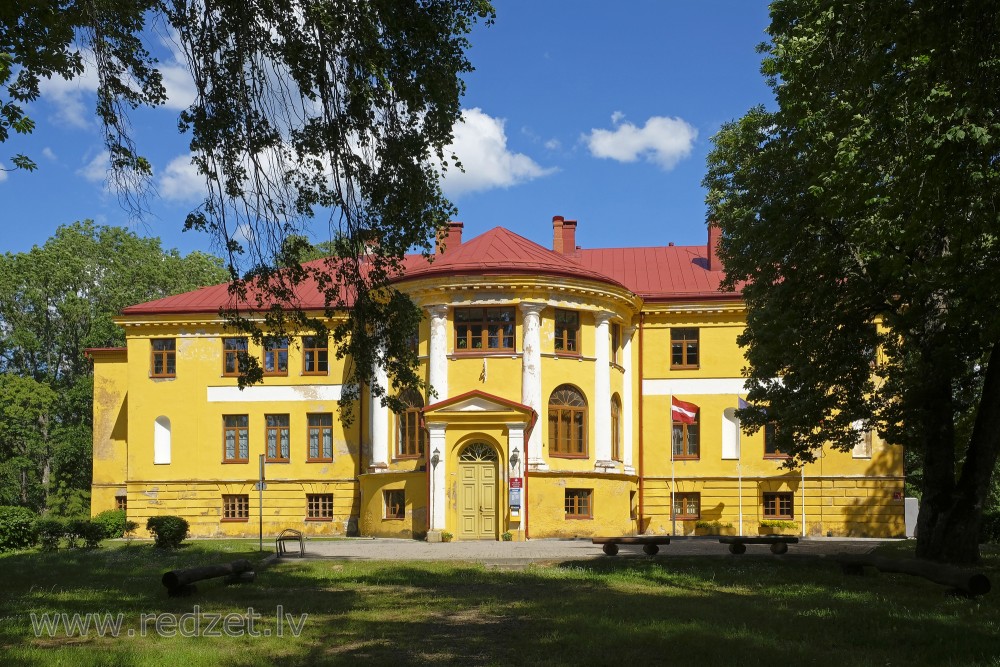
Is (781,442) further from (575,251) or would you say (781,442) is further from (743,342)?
(575,251)

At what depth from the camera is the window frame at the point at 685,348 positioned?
3810 cm

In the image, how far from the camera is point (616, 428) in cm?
3641

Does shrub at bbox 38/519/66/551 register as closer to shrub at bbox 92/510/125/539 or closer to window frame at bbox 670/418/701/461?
shrub at bbox 92/510/125/539

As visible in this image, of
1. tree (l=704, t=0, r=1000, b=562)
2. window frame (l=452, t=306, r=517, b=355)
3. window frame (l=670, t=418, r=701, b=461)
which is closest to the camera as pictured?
tree (l=704, t=0, r=1000, b=562)

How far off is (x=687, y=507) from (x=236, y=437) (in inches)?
621

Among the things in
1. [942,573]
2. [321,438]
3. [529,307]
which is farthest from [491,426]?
[942,573]

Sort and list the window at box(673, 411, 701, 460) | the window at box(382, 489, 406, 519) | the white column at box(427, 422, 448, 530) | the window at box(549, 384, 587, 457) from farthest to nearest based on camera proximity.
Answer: the window at box(673, 411, 701, 460), the window at box(382, 489, 406, 519), the window at box(549, 384, 587, 457), the white column at box(427, 422, 448, 530)

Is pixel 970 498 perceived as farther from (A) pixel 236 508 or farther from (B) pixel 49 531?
(A) pixel 236 508

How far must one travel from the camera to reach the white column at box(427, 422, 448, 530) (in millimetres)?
32406

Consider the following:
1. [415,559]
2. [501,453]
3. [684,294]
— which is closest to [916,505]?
[684,294]

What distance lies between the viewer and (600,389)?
114ft

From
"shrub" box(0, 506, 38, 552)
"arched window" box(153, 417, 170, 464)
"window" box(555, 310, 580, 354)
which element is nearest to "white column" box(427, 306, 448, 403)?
"window" box(555, 310, 580, 354)

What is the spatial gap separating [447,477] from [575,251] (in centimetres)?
1372

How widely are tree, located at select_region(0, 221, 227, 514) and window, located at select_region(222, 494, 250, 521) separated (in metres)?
15.7
